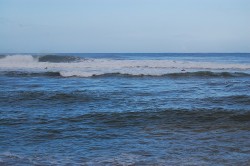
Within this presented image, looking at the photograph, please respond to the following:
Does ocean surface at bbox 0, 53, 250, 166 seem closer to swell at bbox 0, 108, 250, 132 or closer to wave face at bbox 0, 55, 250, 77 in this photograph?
swell at bbox 0, 108, 250, 132

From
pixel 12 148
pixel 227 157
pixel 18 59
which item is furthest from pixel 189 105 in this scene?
pixel 18 59

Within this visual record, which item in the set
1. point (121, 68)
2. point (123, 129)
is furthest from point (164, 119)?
point (121, 68)

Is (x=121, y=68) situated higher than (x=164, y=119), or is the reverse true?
(x=121, y=68)

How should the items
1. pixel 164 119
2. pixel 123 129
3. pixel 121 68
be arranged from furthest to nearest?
pixel 121 68
pixel 164 119
pixel 123 129

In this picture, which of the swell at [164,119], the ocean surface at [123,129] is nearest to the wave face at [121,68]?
the ocean surface at [123,129]

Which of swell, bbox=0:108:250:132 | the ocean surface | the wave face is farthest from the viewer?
the wave face

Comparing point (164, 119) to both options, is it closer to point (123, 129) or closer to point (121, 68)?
point (123, 129)

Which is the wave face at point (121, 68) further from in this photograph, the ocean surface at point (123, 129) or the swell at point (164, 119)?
the swell at point (164, 119)

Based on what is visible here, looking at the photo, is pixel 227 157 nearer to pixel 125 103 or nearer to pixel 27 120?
pixel 27 120

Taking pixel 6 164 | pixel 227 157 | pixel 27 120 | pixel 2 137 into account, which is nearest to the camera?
pixel 6 164

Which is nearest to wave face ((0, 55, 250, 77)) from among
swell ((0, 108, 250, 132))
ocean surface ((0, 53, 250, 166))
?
ocean surface ((0, 53, 250, 166))

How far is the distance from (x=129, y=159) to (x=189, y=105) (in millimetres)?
5817

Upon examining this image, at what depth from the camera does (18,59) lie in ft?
146

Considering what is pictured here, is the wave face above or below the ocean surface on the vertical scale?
above
